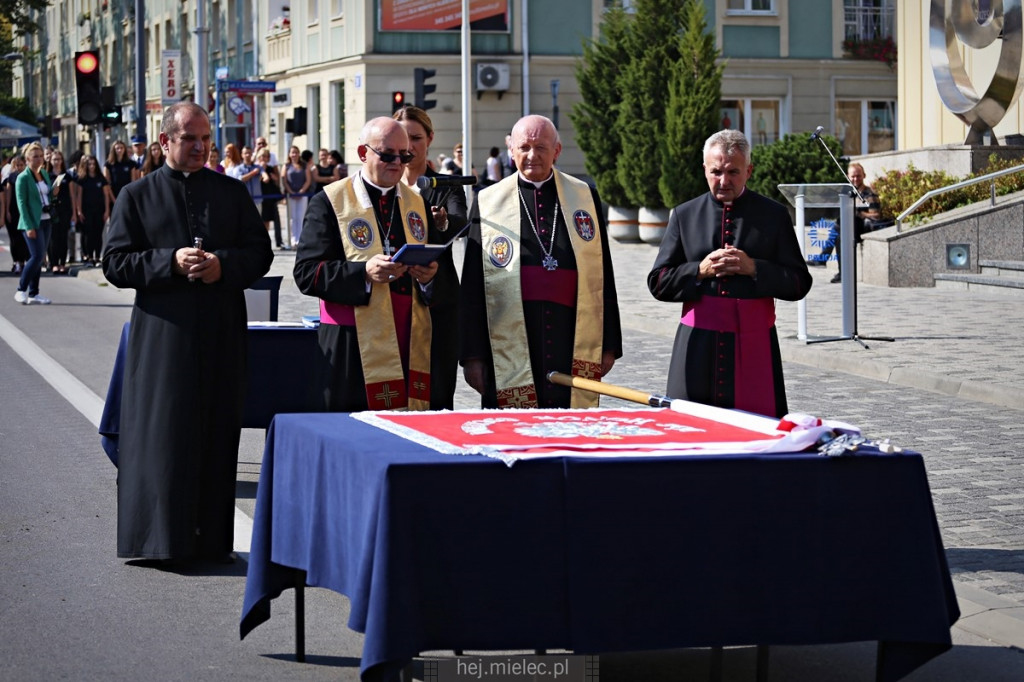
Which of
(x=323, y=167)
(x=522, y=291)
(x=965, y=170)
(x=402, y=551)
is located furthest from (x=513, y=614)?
(x=323, y=167)

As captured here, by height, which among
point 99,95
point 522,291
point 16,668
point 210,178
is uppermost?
point 99,95

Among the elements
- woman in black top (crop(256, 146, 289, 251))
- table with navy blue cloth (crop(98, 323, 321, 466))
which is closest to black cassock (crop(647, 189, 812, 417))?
table with navy blue cloth (crop(98, 323, 321, 466))

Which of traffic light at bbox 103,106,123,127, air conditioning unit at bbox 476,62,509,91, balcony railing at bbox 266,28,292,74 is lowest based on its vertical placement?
traffic light at bbox 103,106,123,127

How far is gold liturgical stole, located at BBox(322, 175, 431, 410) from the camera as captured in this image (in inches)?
281

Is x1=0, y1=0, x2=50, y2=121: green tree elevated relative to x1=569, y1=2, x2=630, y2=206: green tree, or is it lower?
elevated

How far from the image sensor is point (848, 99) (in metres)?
47.5

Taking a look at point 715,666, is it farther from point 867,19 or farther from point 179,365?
point 867,19

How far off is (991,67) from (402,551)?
1014 inches

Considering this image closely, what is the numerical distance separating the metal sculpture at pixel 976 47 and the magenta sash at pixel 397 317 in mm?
19117

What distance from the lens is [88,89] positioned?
3003 centimetres

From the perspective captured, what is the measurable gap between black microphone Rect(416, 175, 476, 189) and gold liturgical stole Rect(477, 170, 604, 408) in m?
0.39

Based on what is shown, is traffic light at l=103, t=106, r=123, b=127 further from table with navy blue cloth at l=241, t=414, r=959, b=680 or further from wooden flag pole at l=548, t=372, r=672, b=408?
table with navy blue cloth at l=241, t=414, r=959, b=680

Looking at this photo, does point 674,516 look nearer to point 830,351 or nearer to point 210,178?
point 210,178

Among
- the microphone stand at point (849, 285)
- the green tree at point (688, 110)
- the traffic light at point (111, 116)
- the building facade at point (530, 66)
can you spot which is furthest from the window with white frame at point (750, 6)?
the microphone stand at point (849, 285)
